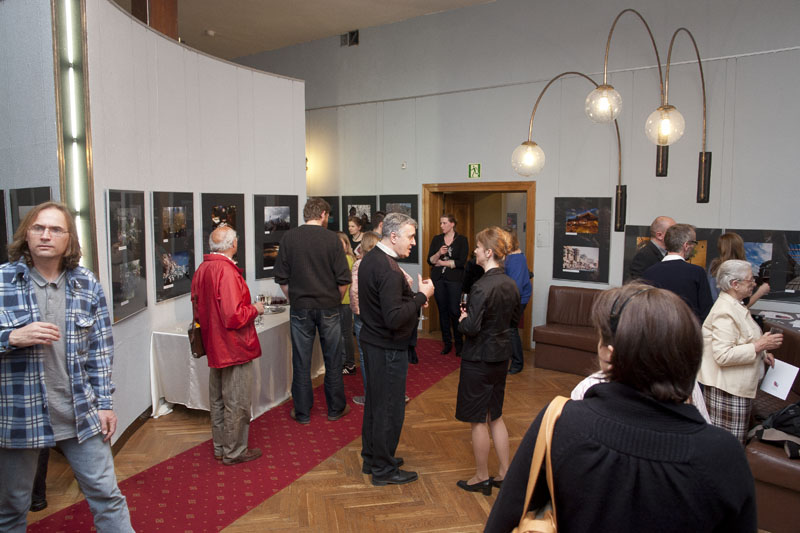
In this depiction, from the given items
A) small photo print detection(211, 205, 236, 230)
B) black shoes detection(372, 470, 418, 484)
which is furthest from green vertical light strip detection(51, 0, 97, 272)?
black shoes detection(372, 470, 418, 484)

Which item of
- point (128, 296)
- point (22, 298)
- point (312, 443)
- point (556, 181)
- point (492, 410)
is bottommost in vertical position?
point (312, 443)

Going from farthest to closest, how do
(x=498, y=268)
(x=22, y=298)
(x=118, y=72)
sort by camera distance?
1. (x=118, y=72)
2. (x=498, y=268)
3. (x=22, y=298)

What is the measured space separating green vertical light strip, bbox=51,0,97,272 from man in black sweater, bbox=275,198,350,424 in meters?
1.56

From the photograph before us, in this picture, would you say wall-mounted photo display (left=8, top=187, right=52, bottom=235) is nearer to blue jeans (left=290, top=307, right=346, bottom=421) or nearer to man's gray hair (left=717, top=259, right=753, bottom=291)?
blue jeans (left=290, top=307, right=346, bottom=421)

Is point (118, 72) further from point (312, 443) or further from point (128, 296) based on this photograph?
point (312, 443)

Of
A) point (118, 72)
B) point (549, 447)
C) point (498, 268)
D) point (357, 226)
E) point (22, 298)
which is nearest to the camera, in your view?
point (549, 447)

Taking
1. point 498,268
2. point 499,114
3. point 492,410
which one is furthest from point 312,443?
point 499,114

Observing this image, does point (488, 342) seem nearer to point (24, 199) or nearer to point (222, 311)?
point (222, 311)

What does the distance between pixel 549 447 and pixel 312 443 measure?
3.65 m

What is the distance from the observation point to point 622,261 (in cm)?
701

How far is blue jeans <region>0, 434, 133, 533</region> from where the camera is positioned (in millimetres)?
2363

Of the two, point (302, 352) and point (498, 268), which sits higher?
point (498, 268)

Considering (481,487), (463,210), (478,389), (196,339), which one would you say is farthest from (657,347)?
(463,210)

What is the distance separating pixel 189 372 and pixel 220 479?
1.34 m
